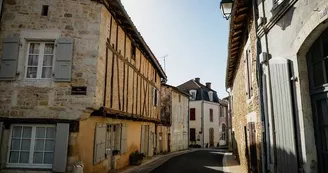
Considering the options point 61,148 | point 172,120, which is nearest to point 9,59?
point 61,148

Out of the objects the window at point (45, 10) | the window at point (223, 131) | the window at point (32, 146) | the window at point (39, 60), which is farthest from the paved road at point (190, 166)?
the window at point (223, 131)

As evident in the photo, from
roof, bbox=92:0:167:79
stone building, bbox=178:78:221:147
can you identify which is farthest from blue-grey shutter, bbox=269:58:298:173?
stone building, bbox=178:78:221:147

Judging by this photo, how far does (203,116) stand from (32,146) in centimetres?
2618

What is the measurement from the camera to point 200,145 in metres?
30.7

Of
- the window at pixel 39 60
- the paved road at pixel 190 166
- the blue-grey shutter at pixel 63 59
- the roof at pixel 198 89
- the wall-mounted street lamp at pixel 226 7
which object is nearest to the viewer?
the wall-mounted street lamp at pixel 226 7

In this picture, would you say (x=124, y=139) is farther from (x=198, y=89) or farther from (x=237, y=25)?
(x=198, y=89)

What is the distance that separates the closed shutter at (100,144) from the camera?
27.1 feet

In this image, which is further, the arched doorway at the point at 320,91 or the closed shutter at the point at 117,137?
the closed shutter at the point at 117,137

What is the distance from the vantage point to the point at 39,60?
738cm

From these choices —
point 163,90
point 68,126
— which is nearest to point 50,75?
point 68,126

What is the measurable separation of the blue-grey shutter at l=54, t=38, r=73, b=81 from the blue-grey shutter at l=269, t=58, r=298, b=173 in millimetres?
5417

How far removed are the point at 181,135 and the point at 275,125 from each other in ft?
70.0

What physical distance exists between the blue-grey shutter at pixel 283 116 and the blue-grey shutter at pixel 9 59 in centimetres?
672

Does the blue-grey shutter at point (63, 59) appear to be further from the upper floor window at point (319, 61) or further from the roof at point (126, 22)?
the upper floor window at point (319, 61)
